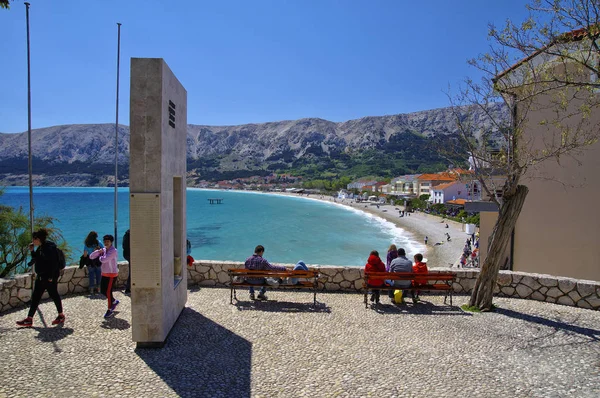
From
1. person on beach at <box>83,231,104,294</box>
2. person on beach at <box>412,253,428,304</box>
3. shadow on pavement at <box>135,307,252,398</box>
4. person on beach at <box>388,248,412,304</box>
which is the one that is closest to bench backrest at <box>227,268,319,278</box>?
shadow on pavement at <box>135,307,252,398</box>

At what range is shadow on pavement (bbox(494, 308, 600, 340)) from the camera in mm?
6492

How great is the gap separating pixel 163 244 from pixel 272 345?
7.67 ft

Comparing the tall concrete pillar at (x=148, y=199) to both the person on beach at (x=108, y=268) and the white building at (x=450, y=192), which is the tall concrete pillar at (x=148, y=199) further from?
the white building at (x=450, y=192)

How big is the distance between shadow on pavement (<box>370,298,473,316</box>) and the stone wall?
1.13 meters

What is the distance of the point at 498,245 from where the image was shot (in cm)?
788

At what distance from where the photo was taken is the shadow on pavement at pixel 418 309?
760 cm

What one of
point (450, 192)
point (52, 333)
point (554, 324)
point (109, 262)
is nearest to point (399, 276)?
point (554, 324)

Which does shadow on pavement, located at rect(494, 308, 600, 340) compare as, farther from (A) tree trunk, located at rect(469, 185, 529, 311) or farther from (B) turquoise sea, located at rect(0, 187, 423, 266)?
(B) turquoise sea, located at rect(0, 187, 423, 266)

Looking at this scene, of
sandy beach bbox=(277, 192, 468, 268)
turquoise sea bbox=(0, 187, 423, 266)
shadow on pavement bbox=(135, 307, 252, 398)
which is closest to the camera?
shadow on pavement bbox=(135, 307, 252, 398)

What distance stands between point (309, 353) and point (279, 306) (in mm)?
2318

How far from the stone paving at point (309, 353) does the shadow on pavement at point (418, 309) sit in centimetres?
4

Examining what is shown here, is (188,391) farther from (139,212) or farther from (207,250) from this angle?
(207,250)

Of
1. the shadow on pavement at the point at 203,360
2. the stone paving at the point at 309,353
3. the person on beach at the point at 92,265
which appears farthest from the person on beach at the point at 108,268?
the shadow on pavement at the point at 203,360

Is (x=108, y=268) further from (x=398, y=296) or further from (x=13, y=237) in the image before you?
(x=13, y=237)
